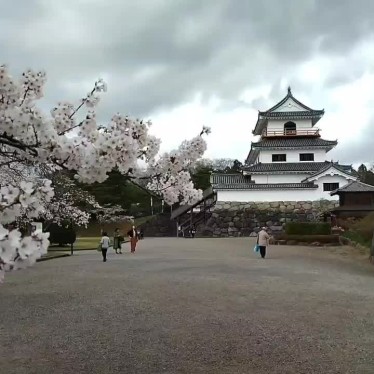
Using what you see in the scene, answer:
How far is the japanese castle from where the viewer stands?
3919 centimetres

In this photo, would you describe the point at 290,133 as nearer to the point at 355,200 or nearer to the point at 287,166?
the point at 287,166

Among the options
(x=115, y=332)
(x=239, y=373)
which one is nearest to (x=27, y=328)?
(x=115, y=332)

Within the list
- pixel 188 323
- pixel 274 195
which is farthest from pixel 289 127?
pixel 188 323

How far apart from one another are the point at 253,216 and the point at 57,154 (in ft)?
116

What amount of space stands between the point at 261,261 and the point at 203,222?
23783 mm

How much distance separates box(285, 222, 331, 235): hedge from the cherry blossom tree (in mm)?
22879

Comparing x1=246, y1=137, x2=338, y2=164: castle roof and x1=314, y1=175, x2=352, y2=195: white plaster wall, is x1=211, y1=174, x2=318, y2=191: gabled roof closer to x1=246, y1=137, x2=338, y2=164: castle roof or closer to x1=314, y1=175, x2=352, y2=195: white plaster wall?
x1=314, y1=175, x2=352, y2=195: white plaster wall

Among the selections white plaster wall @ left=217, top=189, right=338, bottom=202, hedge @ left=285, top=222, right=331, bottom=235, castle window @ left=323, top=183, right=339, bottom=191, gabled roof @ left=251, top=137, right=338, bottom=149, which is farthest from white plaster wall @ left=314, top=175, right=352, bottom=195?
hedge @ left=285, top=222, right=331, bottom=235

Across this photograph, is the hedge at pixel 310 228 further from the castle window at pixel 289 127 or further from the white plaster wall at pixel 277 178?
the castle window at pixel 289 127

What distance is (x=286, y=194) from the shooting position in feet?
129

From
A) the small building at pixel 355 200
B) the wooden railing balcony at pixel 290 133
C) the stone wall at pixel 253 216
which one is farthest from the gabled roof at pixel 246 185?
the small building at pixel 355 200

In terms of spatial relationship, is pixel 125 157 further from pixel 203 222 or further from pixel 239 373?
pixel 203 222

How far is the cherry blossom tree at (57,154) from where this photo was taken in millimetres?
2521

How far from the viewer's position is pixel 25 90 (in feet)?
15.3
